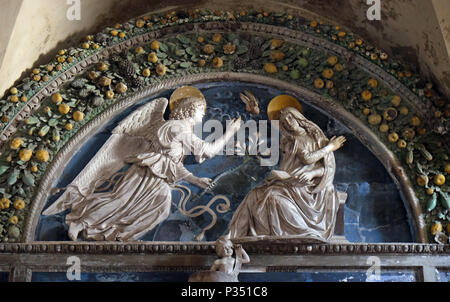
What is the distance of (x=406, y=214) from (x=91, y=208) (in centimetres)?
254

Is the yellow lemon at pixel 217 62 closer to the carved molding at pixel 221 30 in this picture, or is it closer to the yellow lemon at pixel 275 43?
the carved molding at pixel 221 30

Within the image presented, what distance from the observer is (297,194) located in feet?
23.4

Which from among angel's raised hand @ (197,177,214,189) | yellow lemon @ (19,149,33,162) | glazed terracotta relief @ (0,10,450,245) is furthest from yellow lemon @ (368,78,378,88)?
yellow lemon @ (19,149,33,162)

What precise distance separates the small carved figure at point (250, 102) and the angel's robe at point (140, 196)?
1.71 ft

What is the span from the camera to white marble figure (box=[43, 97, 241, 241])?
23.3 feet

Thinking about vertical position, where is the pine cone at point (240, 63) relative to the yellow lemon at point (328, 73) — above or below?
above

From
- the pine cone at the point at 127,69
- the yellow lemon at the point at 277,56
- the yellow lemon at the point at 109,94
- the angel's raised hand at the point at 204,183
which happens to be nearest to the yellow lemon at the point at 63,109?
the yellow lemon at the point at 109,94

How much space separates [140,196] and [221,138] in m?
0.87

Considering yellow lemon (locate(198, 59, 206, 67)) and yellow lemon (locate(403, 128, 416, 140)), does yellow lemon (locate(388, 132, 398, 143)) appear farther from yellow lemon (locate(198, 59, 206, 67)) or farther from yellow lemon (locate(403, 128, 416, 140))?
yellow lemon (locate(198, 59, 206, 67))

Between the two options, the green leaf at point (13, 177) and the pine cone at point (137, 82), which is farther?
the pine cone at point (137, 82)

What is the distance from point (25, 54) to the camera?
7.59 m

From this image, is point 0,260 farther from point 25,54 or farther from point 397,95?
point 397,95

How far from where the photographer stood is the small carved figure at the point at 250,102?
764 centimetres

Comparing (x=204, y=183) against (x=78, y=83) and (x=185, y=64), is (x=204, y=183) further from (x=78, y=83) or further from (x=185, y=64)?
(x=78, y=83)
